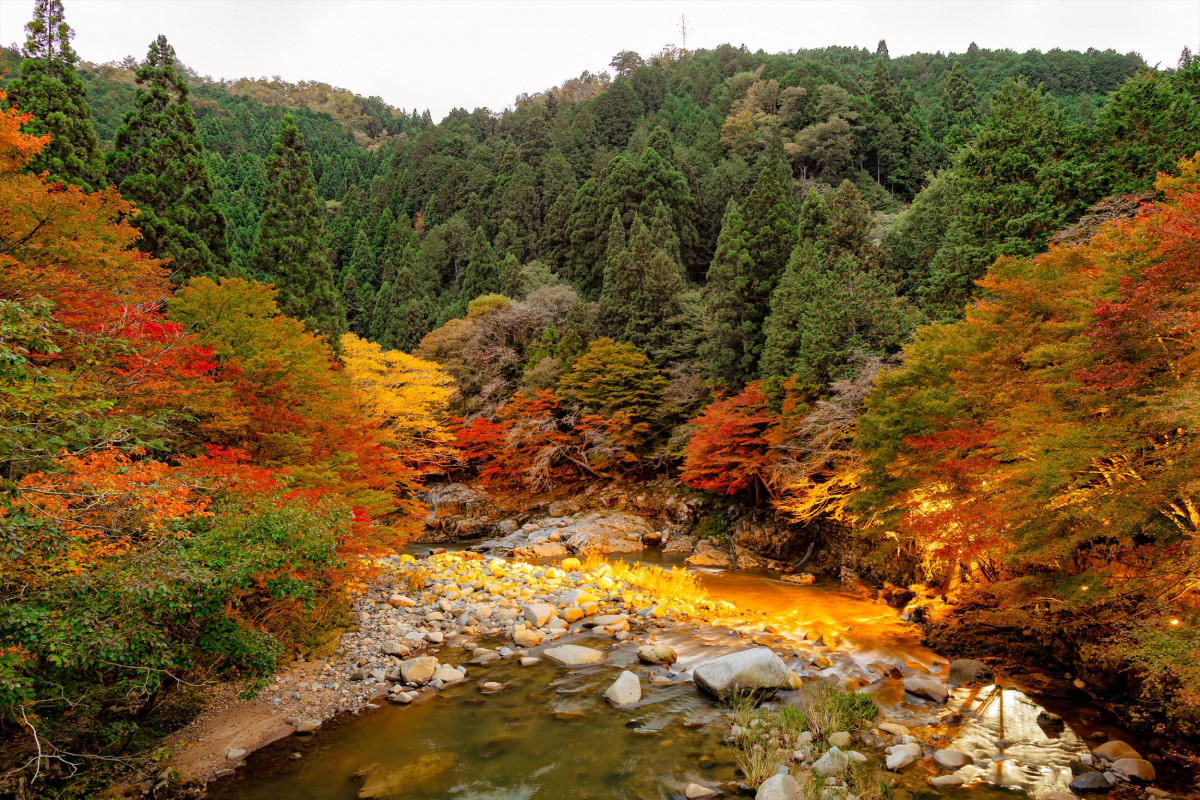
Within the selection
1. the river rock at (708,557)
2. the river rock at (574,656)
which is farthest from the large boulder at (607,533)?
the river rock at (574,656)

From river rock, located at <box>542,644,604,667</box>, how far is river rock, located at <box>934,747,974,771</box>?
5.41 meters

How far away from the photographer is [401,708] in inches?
343

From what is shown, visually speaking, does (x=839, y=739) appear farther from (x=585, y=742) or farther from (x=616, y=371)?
(x=616, y=371)

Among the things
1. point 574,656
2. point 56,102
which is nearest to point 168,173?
point 56,102

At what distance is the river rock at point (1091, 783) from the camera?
6.28m

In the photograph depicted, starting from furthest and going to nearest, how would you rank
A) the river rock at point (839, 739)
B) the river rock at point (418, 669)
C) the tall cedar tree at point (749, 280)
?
1. the tall cedar tree at point (749, 280)
2. the river rock at point (418, 669)
3. the river rock at point (839, 739)

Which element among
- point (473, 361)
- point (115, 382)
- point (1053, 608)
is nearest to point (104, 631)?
point (115, 382)

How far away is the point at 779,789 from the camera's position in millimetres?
6059

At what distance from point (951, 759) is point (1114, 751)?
6.42 ft

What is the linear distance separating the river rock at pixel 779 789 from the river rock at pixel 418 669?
225 inches

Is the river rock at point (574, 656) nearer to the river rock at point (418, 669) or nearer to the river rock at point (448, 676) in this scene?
the river rock at point (448, 676)

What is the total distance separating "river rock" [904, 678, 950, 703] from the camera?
27.7 feet

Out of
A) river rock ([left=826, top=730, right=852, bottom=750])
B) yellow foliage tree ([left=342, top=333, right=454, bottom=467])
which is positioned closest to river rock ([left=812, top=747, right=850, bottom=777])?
river rock ([left=826, top=730, right=852, bottom=750])

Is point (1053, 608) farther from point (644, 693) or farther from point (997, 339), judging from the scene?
point (644, 693)
